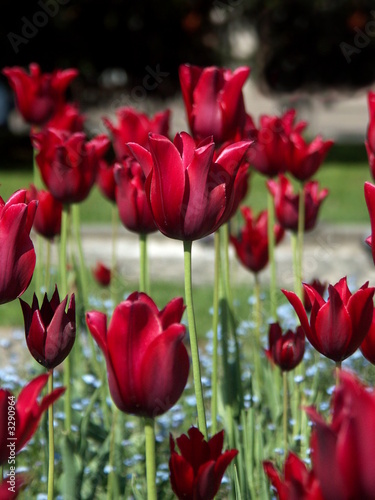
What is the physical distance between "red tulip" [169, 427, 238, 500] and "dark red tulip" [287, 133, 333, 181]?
4.37ft

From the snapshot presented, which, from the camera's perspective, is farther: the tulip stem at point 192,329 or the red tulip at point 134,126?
the red tulip at point 134,126

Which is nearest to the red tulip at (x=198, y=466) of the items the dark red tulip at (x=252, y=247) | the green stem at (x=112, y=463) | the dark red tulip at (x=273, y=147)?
the green stem at (x=112, y=463)

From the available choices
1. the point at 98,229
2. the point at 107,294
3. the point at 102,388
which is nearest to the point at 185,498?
the point at 102,388

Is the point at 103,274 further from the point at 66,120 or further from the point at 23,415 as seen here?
the point at 23,415

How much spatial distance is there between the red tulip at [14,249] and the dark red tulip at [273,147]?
120 centimetres

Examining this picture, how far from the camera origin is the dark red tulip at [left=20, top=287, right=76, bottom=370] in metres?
1.29

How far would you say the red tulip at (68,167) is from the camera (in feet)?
6.92

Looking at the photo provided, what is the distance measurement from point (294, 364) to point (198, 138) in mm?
515

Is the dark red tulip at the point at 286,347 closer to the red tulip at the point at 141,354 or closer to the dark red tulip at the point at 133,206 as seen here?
the dark red tulip at the point at 133,206

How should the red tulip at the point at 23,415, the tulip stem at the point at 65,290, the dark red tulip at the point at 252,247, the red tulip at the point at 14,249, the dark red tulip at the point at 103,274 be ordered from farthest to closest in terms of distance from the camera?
1. the dark red tulip at the point at 103,274
2. the dark red tulip at the point at 252,247
3. the tulip stem at the point at 65,290
4. the red tulip at the point at 14,249
5. the red tulip at the point at 23,415

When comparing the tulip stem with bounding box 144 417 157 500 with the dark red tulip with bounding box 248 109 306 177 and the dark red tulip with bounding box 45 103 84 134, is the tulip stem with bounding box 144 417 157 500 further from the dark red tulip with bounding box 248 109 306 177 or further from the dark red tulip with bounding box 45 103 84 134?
the dark red tulip with bounding box 45 103 84 134

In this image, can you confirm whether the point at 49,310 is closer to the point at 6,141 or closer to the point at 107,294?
the point at 107,294

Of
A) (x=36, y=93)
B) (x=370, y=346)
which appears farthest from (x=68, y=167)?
(x=370, y=346)

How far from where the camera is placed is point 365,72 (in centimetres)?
1598
